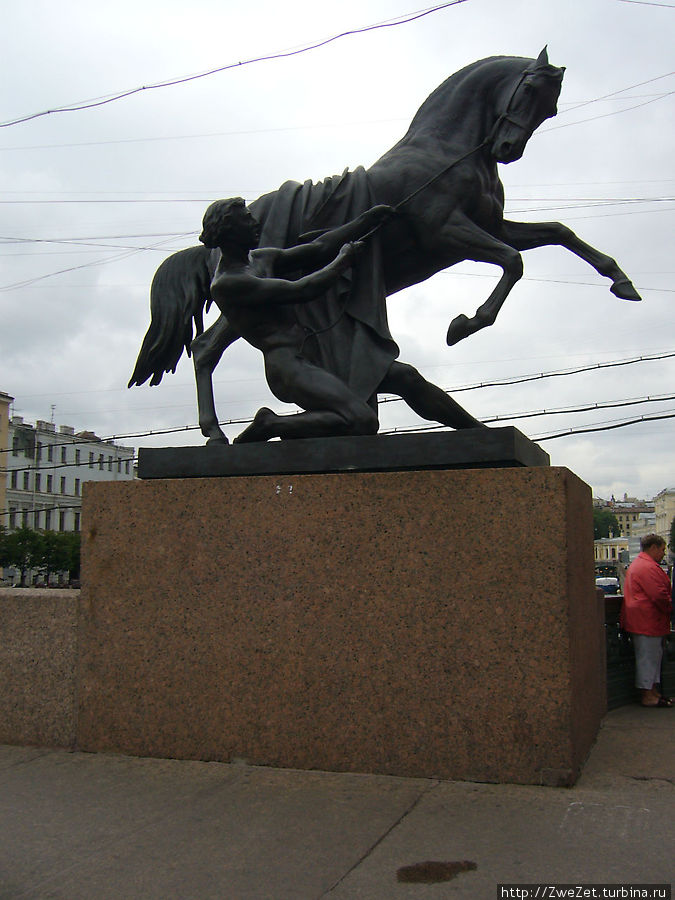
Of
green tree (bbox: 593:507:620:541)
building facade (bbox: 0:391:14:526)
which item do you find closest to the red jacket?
building facade (bbox: 0:391:14:526)

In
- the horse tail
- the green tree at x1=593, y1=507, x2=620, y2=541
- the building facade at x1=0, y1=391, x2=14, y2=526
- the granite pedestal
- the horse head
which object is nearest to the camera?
the granite pedestal

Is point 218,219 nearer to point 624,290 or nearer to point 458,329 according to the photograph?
point 458,329

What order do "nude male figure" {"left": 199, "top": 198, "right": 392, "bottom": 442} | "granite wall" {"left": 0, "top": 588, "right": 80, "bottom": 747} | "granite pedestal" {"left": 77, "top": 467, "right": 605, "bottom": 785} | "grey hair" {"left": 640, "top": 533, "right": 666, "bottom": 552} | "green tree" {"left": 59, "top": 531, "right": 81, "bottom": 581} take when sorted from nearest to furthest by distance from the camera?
1. "granite pedestal" {"left": 77, "top": 467, "right": 605, "bottom": 785}
2. "granite wall" {"left": 0, "top": 588, "right": 80, "bottom": 747}
3. "nude male figure" {"left": 199, "top": 198, "right": 392, "bottom": 442}
4. "grey hair" {"left": 640, "top": 533, "right": 666, "bottom": 552}
5. "green tree" {"left": 59, "top": 531, "right": 81, "bottom": 581}

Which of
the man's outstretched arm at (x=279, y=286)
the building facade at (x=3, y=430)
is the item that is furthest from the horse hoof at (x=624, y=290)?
the building facade at (x=3, y=430)

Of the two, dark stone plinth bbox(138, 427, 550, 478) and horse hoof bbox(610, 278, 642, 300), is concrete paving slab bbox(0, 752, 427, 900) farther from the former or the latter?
horse hoof bbox(610, 278, 642, 300)

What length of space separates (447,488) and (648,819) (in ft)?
5.37

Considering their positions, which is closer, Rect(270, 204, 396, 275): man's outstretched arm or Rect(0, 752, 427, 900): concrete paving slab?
Rect(0, 752, 427, 900): concrete paving slab

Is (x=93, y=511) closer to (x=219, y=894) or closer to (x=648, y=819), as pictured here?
(x=219, y=894)

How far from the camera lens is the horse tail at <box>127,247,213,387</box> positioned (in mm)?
5914

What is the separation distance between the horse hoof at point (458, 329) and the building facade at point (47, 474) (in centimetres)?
6263

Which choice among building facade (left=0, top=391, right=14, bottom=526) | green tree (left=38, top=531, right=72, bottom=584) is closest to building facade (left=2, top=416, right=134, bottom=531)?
building facade (left=0, top=391, right=14, bottom=526)

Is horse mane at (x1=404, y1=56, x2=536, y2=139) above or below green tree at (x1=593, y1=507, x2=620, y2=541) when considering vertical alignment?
below

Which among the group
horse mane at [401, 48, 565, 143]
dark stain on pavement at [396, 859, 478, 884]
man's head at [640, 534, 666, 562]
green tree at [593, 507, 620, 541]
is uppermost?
green tree at [593, 507, 620, 541]

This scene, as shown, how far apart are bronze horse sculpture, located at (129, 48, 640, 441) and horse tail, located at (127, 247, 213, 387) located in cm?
5
